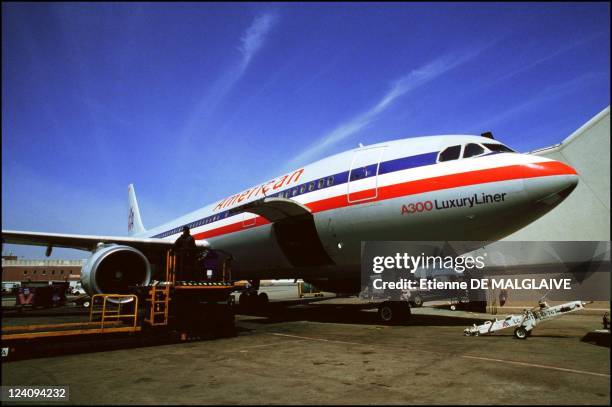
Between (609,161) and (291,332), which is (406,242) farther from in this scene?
(609,161)

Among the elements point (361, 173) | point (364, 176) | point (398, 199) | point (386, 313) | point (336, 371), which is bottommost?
point (386, 313)

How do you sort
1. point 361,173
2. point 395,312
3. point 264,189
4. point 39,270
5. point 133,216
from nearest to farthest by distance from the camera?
point 361,173 → point 395,312 → point 264,189 → point 133,216 → point 39,270

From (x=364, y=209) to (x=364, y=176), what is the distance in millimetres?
965

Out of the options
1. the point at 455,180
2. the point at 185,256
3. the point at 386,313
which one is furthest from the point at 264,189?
the point at 455,180

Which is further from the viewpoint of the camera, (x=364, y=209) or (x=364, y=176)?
(x=364, y=176)

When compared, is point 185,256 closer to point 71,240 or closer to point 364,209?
point 364,209

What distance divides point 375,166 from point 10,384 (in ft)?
27.8

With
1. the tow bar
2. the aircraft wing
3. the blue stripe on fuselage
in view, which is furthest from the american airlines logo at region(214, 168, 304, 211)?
the tow bar

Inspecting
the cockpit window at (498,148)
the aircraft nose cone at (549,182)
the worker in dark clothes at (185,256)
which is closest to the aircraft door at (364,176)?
the cockpit window at (498,148)

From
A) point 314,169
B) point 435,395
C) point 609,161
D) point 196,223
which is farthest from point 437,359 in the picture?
point 196,223

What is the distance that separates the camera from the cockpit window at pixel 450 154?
9.09m

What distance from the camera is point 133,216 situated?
30.8m

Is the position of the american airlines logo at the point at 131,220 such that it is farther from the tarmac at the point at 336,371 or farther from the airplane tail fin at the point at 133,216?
the tarmac at the point at 336,371

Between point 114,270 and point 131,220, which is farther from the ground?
point 131,220
